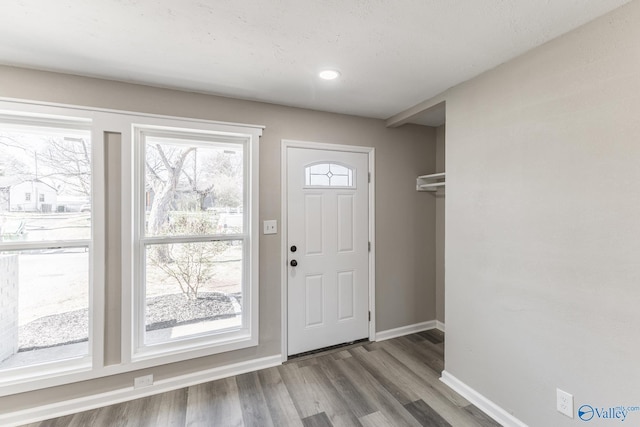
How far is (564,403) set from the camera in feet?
5.01

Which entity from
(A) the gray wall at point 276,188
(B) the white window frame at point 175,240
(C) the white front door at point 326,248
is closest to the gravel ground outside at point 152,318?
(B) the white window frame at point 175,240

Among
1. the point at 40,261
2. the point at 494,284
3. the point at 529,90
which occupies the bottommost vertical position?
the point at 494,284

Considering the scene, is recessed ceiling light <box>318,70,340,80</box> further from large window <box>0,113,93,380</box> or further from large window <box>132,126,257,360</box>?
large window <box>0,113,93,380</box>

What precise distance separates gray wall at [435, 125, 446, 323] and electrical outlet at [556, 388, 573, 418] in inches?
67.5

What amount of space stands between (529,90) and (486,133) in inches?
13.5

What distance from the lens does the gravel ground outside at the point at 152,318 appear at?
1972mm

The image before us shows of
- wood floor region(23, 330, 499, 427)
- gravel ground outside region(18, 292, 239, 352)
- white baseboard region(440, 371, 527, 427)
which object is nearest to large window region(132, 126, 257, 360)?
gravel ground outside region(18, 292, 239, 352)

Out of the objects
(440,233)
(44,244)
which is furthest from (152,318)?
(440,233)

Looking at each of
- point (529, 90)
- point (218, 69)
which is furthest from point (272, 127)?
point (529, 90)

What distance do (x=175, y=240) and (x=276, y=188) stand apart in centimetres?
95

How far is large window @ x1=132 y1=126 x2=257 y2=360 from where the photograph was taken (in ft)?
7.23

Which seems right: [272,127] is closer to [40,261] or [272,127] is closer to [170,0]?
[170,0]

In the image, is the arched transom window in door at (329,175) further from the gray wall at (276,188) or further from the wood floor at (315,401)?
the wood floor at (315,401)

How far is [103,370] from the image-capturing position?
2.01 metres
